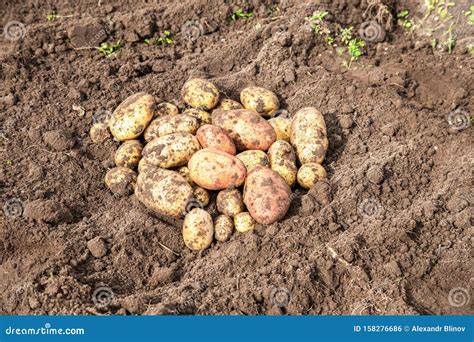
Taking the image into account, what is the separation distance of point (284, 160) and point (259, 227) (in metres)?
0.61

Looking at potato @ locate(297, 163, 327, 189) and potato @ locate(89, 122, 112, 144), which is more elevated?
potato @ locate(297, 163, 327, 189)

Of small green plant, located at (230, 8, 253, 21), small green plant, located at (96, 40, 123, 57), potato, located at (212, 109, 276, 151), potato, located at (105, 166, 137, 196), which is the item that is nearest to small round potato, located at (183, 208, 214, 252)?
potato, located at (105, 166, 137, 196)

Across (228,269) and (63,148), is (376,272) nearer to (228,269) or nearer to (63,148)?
(228,269)

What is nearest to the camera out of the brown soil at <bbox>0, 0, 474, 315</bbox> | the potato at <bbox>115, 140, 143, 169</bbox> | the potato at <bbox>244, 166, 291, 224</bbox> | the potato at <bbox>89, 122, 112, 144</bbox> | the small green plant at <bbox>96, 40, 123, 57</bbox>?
the brown soil at <bbox>0, 0, 474, 315</bbox>

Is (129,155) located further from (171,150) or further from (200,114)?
(200,114)

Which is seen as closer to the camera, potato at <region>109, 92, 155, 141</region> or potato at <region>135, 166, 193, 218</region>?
potato at <region>135, 166, 193, 218</region>

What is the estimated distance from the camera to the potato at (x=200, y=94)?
4668 millimetres

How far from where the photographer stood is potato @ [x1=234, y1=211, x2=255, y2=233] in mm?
3967

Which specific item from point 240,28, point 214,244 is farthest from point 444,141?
point 240,28

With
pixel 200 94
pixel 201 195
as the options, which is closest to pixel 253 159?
pixel 201 195

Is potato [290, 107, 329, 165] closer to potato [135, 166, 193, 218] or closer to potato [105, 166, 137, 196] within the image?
potato [135, 166, 193, 218]

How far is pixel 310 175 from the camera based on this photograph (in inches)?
165

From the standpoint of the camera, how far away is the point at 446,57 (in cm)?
535

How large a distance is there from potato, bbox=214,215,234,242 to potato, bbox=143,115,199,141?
2.70ft
